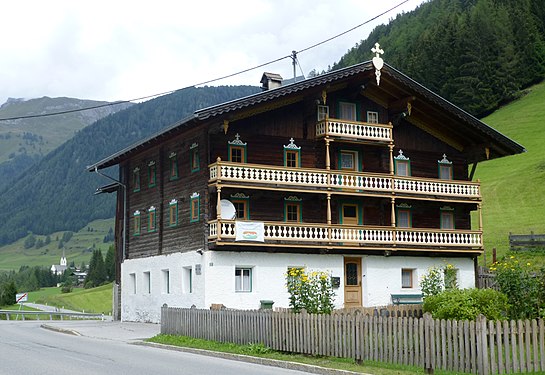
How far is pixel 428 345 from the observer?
18.0 meters

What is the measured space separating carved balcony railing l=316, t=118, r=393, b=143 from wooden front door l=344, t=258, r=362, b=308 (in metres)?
6.09

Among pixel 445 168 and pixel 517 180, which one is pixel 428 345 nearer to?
pixel 445 168

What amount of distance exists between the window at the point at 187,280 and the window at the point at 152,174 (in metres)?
6.56

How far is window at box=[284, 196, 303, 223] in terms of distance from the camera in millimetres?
37688

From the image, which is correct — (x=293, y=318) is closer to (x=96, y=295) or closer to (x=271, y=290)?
(x=271, y=290)

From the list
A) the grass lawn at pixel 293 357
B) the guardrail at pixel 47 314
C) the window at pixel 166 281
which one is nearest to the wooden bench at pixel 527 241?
the window at pixel 166 281

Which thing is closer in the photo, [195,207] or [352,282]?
[195,207]

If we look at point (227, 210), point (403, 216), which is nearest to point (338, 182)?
point (227, 210)

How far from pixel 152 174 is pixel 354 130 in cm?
1174

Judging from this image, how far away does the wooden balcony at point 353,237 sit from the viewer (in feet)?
114

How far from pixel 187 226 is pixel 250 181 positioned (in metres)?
4.93

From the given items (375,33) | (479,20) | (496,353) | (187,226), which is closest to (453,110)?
(187,226)

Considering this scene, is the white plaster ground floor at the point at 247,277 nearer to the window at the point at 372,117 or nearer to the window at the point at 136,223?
the window at the point at 136,223

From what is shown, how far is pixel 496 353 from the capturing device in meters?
18.4
